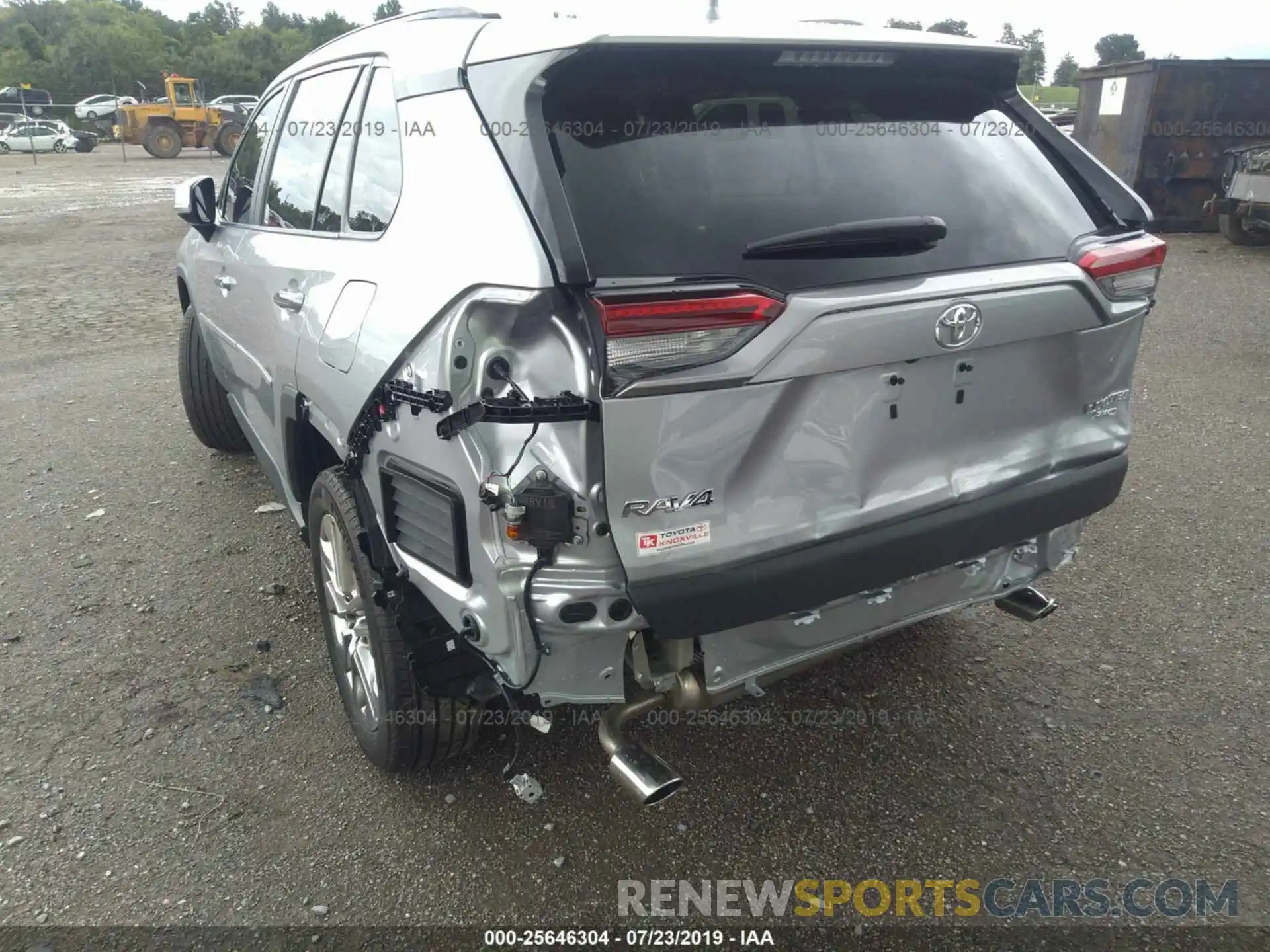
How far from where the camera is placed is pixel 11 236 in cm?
1452

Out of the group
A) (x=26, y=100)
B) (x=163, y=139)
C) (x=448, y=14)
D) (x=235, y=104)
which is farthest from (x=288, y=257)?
(x=26, y=100)

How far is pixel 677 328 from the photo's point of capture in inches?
73.9

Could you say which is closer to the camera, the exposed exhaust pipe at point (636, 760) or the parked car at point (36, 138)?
the exposed exhaust pipe at point (636, 760)

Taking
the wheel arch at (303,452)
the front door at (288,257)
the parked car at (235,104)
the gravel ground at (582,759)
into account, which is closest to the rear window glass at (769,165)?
the front door at (288,257)

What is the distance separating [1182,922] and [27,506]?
5295 mm

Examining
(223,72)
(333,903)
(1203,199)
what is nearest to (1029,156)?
(333,903)

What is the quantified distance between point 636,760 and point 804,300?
45.0 inches

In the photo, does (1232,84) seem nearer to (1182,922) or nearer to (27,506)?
Result: (1182,922)

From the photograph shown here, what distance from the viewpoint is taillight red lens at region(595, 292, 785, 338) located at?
72.2 inches

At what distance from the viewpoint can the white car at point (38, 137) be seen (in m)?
34.8

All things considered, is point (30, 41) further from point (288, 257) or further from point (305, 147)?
point (288, 257)

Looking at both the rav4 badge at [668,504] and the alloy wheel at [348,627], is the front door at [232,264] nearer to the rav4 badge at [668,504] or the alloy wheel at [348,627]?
the alloy wheel at [348,627]

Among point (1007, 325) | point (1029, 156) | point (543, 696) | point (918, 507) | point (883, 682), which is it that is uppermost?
point (1029, 156)

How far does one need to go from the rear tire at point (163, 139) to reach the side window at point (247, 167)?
106ft
